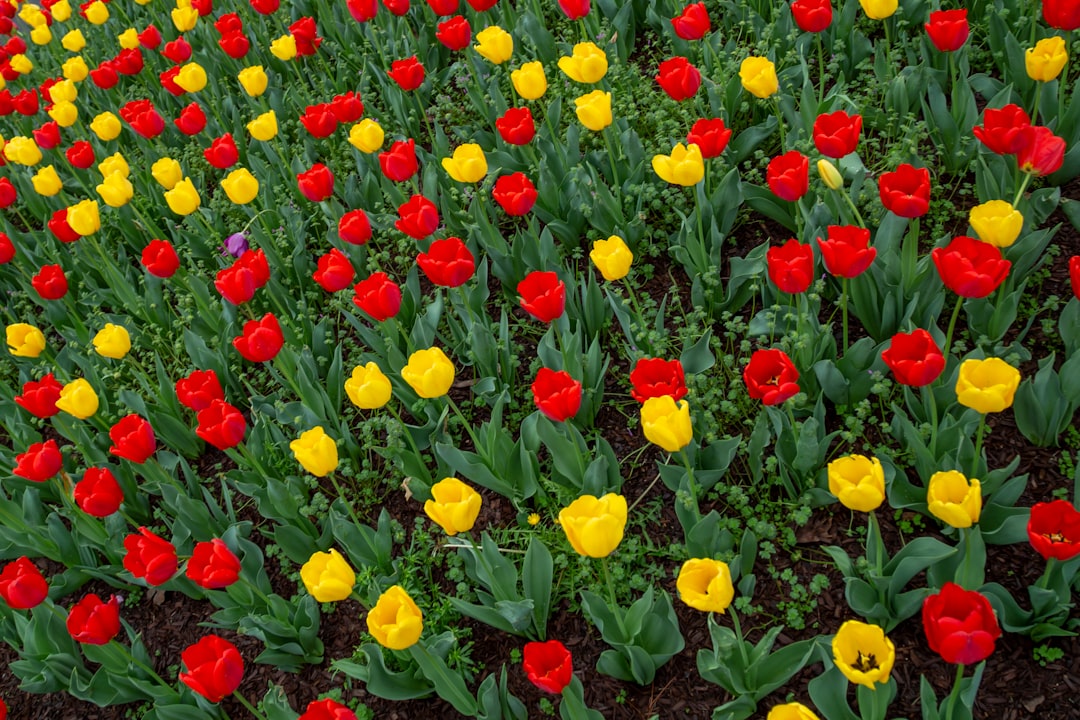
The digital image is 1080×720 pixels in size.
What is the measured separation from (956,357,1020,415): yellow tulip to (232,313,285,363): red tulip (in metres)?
1.86

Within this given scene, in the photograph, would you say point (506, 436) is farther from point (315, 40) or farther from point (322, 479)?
point (315, 40)

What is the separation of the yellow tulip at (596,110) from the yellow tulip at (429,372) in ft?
3.50

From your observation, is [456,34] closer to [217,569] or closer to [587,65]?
[587,65]

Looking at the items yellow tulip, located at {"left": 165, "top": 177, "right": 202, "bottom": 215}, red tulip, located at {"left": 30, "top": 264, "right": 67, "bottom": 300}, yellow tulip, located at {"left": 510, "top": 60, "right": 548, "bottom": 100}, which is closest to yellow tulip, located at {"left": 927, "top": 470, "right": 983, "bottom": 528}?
yellow tulip, located at {"left": 510, "top": 60, "right": 548, "bottom": 100}

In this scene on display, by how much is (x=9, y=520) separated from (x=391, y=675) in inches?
63.2

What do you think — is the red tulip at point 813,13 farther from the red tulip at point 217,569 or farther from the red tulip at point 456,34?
the red tulip at point 217,569

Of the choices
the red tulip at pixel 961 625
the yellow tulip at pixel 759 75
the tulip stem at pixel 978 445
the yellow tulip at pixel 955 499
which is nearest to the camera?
the red tulip at pixel 961 625

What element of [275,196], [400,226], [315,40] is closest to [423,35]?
[315,40]

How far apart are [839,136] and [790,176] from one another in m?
0.18

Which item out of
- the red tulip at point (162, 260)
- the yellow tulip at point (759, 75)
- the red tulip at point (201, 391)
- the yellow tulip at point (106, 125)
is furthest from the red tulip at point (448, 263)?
the yellow tulip at point (106, 125)

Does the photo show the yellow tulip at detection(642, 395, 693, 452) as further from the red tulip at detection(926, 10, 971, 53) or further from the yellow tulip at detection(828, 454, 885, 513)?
→ the red tulip at detection(926, 10, 971, 53)

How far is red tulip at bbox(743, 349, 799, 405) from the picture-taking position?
2.04 m

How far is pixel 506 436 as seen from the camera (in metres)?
2.74

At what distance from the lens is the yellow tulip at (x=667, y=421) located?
2.01m
